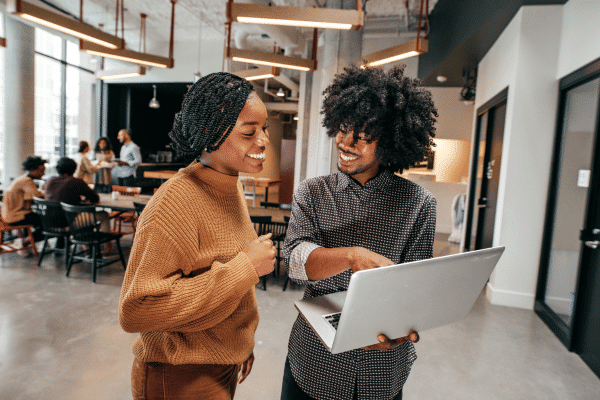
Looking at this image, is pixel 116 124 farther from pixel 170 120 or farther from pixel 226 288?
pixel 226 288

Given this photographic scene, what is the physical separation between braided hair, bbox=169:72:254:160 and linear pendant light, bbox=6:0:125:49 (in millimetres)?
3311

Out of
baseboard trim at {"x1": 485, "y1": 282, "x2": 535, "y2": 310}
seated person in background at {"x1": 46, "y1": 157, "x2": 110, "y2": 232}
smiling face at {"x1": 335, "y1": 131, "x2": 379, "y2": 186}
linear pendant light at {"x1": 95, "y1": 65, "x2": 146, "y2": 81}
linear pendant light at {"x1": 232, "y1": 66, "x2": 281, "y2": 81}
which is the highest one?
linear pendant light at {"x1": 95, "y1": 65, "x2": 146, "y2": 81}

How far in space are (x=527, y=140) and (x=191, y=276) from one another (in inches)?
149

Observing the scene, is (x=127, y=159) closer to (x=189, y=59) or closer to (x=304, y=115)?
(x=189, y=59)

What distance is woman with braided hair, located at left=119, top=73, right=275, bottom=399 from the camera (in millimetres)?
769

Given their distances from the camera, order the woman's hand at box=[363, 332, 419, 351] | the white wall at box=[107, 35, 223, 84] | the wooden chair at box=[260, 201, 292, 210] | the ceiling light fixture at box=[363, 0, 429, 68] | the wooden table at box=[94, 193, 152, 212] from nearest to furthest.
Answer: the woman's hand at box=[363, 332, 419, 351] → the ceiling light fixture at box=[363, 0, 429, 68] → the wooden table at box=[94, 193, 152, 212] → the wooden chair at box=[260, 201, 292, 210] → the white wall at box=[107, 35, 223, 84]

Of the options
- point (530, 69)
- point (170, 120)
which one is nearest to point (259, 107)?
point (530, 69)

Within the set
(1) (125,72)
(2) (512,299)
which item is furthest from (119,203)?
(2) (512,299)

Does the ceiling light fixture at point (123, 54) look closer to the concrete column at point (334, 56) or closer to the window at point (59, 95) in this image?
the concrete column at point (334, 56)

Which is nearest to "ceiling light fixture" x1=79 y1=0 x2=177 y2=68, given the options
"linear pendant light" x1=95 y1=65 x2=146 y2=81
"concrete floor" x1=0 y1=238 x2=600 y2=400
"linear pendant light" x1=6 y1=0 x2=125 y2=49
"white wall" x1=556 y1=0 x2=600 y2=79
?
"linear pendant light" x1=6 y1=0 x2=125 y2=49

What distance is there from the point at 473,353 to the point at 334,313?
8.17 ft

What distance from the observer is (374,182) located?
42.5 inches

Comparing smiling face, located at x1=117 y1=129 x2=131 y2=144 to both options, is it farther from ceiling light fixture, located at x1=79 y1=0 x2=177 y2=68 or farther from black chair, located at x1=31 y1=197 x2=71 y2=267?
black chair, located at x1=31 y1=197 x2=71 y2=267

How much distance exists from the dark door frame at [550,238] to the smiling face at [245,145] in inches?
118
